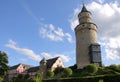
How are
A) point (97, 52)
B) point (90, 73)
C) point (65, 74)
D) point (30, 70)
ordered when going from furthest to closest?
point (30, 70), point (97, 52), point (65, 74), point (90, 73)

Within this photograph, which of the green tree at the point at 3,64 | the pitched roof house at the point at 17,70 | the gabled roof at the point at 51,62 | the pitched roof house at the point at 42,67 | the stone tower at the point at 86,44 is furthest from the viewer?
the pitched roof house at the point at 17,70

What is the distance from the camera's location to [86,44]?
54.8 metres

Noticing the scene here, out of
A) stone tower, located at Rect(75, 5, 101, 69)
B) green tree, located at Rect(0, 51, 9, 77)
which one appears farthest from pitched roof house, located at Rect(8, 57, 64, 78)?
stone tower, located at Rect(75, 5, 101, 69)

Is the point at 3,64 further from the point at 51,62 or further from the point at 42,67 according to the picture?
the point at 51,62

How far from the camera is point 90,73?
4450cm

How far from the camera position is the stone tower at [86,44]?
53312mm

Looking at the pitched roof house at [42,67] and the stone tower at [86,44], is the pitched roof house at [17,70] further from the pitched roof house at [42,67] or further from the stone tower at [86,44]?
Answer: the stone tower at [86,44]

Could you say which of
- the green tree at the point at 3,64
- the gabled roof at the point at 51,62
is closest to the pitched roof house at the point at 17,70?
the gabled roof at the point at 51,62

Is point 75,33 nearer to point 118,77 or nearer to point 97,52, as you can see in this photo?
point 97,52

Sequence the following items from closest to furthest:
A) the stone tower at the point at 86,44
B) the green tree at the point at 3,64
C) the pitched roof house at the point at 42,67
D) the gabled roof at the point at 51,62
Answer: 1. the stone tower at the point at 86,44
2. the green tree at the point at 3,64
3. the pitched roof house at the point at 42,67
4. the gabled roof at the point at 51,62

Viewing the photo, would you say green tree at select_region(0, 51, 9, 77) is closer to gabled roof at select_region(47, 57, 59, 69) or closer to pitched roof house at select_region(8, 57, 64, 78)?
pitched roof house at select_region(8, 57, 64, 78)

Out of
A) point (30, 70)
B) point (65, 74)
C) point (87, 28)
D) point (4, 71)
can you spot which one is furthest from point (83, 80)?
point (30, 70)

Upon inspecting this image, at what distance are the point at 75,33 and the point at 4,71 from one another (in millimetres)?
22108

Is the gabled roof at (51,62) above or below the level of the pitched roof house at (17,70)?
above
